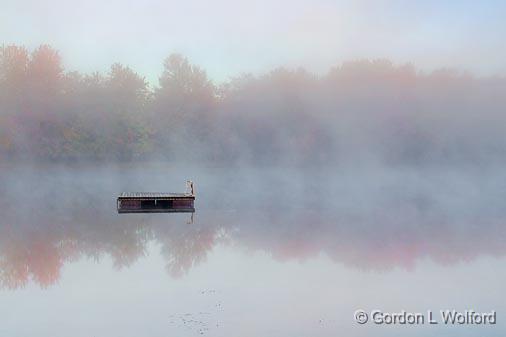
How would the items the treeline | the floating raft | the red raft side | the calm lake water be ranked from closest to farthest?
1. the calm lake water
2. the floating raft
3. the red raft side
4. the treeline

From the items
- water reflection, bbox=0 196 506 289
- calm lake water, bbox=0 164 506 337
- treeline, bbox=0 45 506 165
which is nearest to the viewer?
calm lake water, bbox=0 164 506 337

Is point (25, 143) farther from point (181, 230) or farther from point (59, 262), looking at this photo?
point (59, 262)

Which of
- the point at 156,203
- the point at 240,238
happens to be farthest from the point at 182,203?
the point at 240,238

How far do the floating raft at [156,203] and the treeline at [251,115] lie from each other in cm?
3265

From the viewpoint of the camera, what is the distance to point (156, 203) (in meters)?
24.3

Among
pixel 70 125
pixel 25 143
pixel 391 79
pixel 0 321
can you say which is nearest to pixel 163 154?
pixel 70 125

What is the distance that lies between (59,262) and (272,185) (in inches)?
1208

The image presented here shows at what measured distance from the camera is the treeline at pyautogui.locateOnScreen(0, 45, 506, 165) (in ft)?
184

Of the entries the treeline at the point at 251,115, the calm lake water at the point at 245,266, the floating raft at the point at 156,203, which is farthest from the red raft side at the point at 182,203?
the treeline at the point at 251,115

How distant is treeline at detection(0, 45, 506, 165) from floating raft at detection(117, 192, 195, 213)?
32653mm

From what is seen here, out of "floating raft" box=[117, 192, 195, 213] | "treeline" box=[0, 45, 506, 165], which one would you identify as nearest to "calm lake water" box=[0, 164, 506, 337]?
"floating raft" box=[117, 192, 195, 213]

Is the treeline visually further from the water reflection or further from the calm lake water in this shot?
the water reflection

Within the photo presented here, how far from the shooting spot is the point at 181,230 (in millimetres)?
24172

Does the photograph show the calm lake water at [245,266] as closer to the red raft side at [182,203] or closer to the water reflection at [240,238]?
the water reflection at [240,238]
